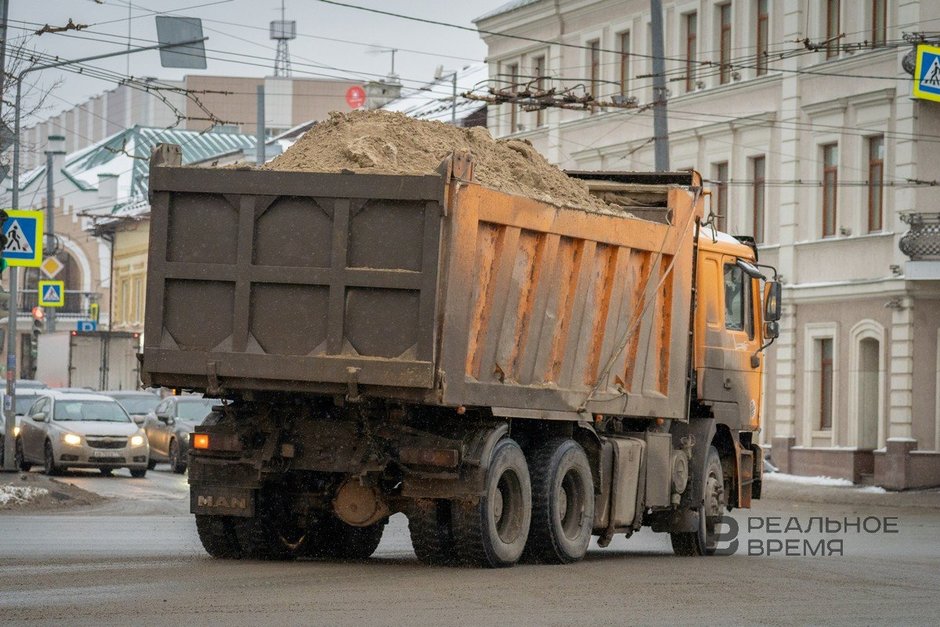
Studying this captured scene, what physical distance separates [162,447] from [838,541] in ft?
65.8

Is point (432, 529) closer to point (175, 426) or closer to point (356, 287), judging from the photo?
point (356, 287)

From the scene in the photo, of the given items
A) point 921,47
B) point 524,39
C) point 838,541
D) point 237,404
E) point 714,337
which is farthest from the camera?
point 524,39

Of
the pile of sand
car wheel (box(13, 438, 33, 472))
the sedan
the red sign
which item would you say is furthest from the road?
the red sign

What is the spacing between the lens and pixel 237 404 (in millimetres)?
14906

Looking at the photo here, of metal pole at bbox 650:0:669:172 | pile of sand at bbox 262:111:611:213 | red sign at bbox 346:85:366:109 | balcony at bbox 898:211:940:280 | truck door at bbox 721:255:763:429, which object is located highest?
red sign at bbox 346:85:366:109

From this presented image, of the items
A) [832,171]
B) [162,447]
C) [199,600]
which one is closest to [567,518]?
[199,600]

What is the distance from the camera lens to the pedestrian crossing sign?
3359 centimetres

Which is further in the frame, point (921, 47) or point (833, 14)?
point (833, 14)

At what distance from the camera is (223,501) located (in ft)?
48.0

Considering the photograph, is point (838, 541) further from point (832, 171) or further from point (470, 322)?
point (832, 171)

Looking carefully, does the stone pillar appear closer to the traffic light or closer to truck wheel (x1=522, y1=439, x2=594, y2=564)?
truck wheel (x1=522, y1=439, x2=594, y2=564)

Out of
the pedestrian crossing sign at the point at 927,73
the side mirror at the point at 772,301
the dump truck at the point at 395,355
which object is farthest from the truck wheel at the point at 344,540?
the pedestrian crossing sign at the point at 927,73

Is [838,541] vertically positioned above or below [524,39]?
below

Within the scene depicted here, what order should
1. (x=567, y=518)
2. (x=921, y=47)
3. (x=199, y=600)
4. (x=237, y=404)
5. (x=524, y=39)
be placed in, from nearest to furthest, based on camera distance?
1. (x=199, y=600)
2. (x=237, y=404)
3. (x=567, y=518)
4. (x=921, y=47)
5. (x=524, y=39)
